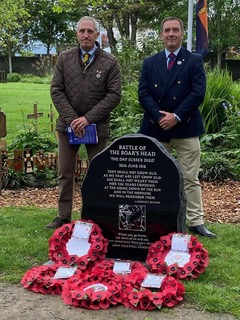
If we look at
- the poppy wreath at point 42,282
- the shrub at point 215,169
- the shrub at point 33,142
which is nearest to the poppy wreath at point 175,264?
the poppy wreath at point 42,282

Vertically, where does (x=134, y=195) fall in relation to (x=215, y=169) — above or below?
above

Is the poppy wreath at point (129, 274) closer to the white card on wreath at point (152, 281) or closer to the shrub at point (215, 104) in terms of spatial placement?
the white card on wreath at point (152, 281)

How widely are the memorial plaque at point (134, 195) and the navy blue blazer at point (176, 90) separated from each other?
1.97ft

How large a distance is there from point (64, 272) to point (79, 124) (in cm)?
151

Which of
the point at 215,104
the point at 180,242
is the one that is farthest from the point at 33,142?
the point at 180,242

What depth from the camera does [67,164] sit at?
554 cm

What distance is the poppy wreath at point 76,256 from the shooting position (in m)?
4.52

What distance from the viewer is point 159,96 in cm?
524

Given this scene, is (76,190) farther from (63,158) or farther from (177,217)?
(177,217)

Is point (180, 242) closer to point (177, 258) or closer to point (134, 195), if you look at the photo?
point (177, 258)

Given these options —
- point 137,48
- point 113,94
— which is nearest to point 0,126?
point 113,94

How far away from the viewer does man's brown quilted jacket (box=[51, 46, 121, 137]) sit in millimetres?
5301

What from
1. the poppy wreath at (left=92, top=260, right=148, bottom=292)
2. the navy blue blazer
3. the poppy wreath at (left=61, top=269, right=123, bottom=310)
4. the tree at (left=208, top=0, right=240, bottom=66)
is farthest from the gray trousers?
the tree at (left=208, top=0, right=240, bottom=66)

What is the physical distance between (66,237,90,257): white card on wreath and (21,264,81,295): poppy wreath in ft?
0.80
